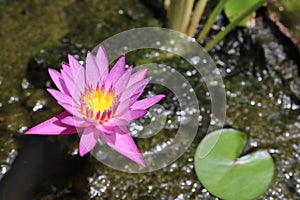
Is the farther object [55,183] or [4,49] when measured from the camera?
[4,49]

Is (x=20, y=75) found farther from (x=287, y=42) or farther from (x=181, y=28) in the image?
(x=287, y=42)

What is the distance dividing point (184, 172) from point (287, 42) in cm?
73

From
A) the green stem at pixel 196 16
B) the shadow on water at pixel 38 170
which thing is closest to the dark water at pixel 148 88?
the shadow on water at pixel 38 170

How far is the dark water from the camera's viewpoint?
1595 mm

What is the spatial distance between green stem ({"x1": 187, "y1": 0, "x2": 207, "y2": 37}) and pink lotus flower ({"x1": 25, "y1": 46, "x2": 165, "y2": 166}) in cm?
65

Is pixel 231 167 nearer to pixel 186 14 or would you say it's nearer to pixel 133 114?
pixel 133 114

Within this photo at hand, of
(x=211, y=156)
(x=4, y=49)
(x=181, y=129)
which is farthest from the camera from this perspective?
(x=4, y=49)

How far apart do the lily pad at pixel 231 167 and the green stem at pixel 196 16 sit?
49 centimetres

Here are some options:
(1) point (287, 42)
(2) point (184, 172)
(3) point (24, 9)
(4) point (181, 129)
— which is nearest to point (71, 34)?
(3) point (24, 9)

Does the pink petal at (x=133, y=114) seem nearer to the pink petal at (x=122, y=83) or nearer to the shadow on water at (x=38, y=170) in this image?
the pink petal at (x=122, y=83)

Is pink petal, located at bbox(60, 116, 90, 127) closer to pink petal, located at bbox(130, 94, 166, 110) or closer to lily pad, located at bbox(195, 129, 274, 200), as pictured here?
pink petal, located at bbox(130, 94, 166, 110)

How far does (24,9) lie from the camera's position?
2.00 metres

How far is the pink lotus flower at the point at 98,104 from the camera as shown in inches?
46.7

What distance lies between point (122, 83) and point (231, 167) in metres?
0.54
